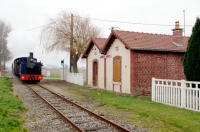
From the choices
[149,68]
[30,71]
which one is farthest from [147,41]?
[30,71]

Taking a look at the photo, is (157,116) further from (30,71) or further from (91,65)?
(30,71)

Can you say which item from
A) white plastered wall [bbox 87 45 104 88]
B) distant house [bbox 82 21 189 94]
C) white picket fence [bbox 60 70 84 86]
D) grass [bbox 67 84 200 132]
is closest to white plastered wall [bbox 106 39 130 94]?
distant house [bbox 82 21 189 94]

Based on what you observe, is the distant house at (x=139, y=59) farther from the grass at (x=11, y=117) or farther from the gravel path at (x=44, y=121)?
the grass at (x=11, y=117)

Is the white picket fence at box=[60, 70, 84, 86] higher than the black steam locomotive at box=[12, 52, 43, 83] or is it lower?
lower

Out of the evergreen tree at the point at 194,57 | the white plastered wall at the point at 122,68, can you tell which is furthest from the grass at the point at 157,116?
the white plastered wall at the point at 122,68

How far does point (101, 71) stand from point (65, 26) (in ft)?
43.7

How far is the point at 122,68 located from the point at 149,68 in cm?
196

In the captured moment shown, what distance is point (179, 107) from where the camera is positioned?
10.1 meters

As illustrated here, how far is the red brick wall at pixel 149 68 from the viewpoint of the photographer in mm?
15258

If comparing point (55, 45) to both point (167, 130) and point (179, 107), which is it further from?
point (167, 130)

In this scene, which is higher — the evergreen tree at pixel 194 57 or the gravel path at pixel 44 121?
the evergreen tree at pixel 194 57

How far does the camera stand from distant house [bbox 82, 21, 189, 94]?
15.3m

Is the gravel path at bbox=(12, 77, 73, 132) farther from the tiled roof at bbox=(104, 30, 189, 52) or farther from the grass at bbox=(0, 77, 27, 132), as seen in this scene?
the tiled roof at bbox=(104, 30, 189, 52)

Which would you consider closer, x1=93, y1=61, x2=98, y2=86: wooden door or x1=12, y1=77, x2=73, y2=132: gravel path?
x1=12, y1=77, x2=73, y2=132: gravel path
